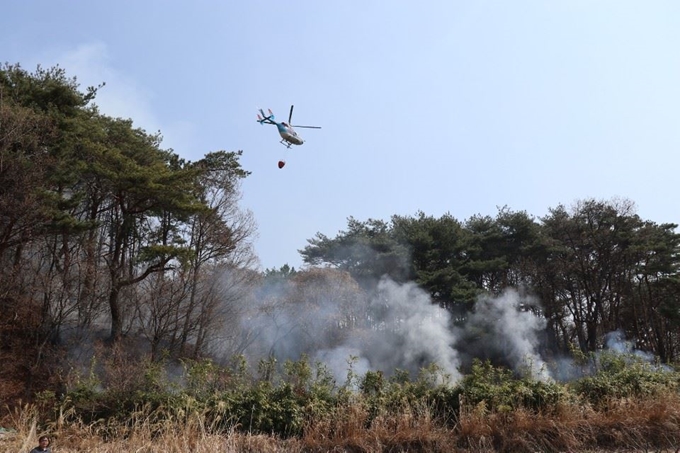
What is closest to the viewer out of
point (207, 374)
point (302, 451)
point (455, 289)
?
point (302, 451)

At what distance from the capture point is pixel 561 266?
28.8 m

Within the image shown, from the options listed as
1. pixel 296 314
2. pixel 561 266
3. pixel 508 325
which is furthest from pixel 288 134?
pixel 561 266

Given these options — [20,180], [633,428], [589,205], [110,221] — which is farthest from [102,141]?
[589,205]

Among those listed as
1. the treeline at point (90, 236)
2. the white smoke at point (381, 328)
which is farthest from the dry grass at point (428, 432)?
the white smoke at point (381, 328)

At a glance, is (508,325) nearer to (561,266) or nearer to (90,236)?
(561,266)

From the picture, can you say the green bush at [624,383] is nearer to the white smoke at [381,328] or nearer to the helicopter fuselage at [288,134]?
the helicopter fuselage at [288,134]

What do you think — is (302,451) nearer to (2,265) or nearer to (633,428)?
(633,428)

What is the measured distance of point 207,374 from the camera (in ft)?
28.6

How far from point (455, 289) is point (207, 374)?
20589 millimetres

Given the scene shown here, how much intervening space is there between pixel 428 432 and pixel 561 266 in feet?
79.9

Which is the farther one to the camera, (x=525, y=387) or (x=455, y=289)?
(x=455, y=289)

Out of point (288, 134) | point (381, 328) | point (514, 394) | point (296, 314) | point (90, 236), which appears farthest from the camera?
point (381, 328)

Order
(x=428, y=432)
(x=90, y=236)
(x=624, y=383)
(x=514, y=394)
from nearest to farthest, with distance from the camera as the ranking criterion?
(x=428, y=432) → (x=514, y=394) → (x=624, y=383) → (x=90, y=236)

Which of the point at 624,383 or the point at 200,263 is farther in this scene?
the point at 200,263
